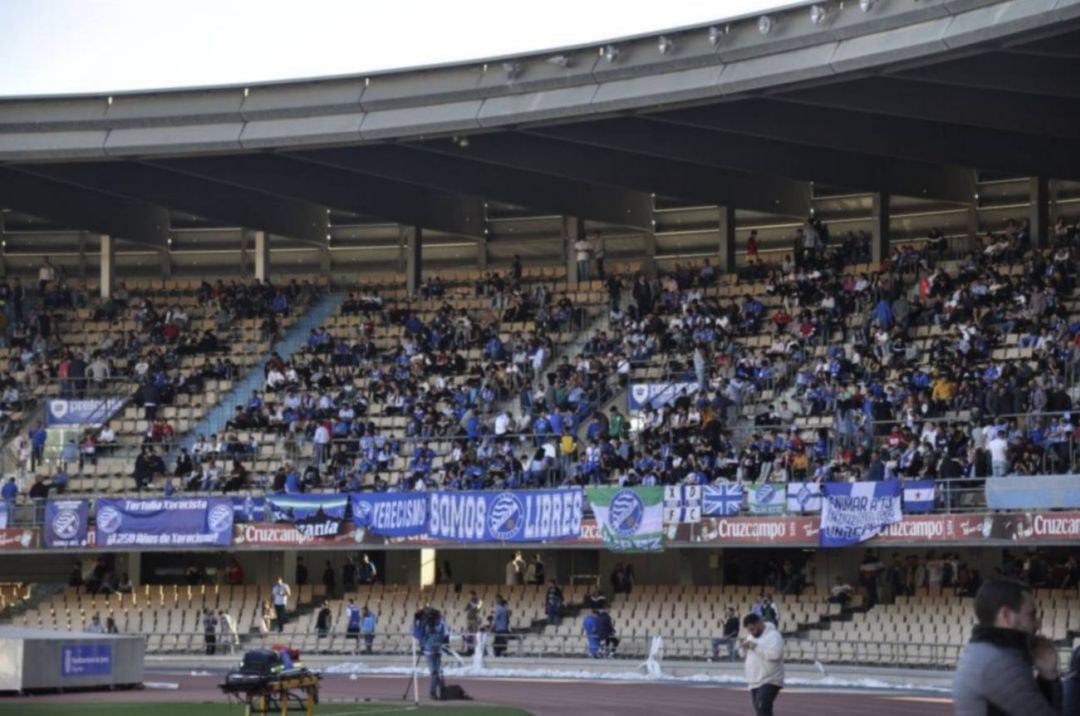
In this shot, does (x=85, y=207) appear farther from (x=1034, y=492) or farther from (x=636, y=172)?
(x=1034, y=492)

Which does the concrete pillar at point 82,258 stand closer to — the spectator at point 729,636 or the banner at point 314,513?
the banner at point 314,513

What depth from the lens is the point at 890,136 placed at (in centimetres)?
4041

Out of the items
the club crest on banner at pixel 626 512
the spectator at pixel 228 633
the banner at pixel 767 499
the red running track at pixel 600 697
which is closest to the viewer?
the red running track at pixel 600 697

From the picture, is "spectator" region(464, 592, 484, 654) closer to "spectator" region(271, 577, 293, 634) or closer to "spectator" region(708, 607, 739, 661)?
"spectator" region(271, 577, 293, 634)

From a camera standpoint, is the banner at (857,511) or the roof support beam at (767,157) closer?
the banner at (857,511)

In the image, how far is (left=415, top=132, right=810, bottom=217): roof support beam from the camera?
44.1m

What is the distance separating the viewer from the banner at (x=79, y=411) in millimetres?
46031

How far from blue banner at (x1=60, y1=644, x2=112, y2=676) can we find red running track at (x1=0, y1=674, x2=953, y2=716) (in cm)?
42

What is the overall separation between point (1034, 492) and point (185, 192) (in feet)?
85.1

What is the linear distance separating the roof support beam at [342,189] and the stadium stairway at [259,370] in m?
2.96

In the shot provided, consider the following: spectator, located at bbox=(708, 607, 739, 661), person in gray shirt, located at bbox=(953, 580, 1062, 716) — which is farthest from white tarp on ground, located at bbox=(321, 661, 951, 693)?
person in gray shirt, located at bbox=(953, 580, 1062, 716)

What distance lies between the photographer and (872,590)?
34.6 meters

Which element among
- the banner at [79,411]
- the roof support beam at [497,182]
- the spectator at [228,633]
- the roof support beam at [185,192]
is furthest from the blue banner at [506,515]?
the roof support beam at [185,192]

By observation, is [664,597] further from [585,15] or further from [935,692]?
[585,15]
